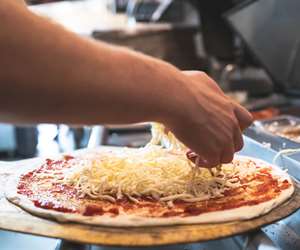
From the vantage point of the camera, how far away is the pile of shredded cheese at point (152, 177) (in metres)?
0.91

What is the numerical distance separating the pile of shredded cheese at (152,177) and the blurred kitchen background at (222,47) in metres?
0.36

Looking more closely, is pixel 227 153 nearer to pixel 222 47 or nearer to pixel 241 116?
pixel 241 116

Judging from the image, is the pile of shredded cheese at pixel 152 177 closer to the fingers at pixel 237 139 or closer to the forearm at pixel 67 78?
the fingers at pixel 237 139

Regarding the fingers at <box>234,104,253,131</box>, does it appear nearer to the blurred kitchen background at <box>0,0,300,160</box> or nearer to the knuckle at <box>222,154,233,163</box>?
the knuckle at <box>222,154,233,163</box>

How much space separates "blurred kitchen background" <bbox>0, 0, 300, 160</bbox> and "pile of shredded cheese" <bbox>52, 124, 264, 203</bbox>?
357mm

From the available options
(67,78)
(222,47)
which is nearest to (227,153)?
(67,78)

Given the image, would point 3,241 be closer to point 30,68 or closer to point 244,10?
point 30,68

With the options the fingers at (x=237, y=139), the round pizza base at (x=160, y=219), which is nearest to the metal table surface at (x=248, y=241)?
the round pizza base at (x=160, y=219)

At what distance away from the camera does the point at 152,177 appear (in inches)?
37.3

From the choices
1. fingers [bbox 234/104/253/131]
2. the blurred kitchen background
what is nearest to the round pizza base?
fingers [bbox 234/104/253/131]

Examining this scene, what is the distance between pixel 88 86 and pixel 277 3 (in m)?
1.62

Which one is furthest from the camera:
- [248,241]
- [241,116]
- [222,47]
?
[222,47]

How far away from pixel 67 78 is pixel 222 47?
6.65 ft

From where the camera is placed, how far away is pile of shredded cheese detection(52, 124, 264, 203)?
911 millimetres
